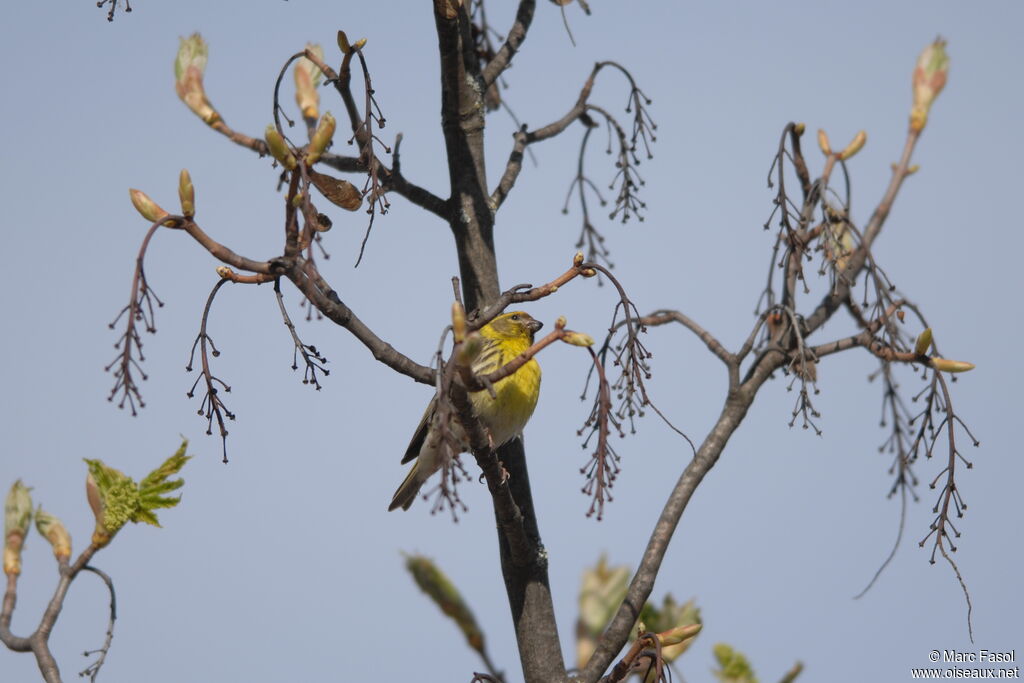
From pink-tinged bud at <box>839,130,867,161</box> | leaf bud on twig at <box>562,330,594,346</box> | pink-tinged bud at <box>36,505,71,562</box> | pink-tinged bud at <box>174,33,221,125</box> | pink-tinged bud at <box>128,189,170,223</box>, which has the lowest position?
pink-tinged bud at <box>36,505,71,562</box>

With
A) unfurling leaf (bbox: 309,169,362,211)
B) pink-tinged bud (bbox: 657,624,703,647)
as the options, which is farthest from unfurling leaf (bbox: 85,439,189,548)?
pink-tinged bud (bbox: 657,624,703,647)

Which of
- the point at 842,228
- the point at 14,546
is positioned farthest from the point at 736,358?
the point at 14,546

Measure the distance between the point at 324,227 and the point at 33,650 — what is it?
1548 millimetres

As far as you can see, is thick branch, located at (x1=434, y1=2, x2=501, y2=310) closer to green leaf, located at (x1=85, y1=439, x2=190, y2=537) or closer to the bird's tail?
green leaf, located at (x1=85, y1=439, x2=190, y2=537)

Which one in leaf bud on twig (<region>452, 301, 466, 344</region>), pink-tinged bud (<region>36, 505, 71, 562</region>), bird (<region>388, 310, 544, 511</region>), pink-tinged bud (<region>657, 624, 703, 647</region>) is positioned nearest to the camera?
Answer: leaf bud on twig (<region>452, 301, 466, 344</region>)

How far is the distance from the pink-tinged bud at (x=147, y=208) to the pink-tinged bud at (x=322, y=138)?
0.46 meters

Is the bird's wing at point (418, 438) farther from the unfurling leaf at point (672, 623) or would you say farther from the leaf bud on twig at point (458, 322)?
the leaf bud on twig at point (458, 322)

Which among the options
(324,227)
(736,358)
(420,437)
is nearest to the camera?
(324,227)

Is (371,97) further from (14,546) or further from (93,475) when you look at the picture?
(14,546)

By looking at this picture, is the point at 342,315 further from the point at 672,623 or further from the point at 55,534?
the point at 672,623

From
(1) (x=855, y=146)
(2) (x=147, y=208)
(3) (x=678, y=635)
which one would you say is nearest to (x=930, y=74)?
(1) (x=855, y=146)

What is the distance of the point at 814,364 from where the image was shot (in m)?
4.82

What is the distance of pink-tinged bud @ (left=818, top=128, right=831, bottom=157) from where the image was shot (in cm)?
527

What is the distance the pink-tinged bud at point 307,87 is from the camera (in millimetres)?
3992
